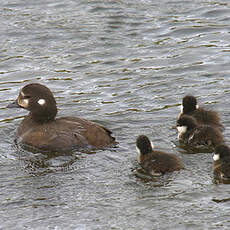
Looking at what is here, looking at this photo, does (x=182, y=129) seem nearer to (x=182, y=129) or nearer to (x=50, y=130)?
(x=182, y=129)

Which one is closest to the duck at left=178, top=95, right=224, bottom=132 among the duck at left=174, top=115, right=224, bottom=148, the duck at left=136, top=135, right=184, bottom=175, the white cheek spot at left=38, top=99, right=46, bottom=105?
the duck at left=174, top=115, right=224, bottom=148

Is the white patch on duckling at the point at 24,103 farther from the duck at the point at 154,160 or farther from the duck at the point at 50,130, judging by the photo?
the duck at the point at 154,160

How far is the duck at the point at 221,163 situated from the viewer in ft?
25.6

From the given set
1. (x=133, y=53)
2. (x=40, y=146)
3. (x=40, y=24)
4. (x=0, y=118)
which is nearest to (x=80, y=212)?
(x=40, y=146)

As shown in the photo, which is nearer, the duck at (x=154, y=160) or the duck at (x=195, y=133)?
the duck at (x=154, y=160)

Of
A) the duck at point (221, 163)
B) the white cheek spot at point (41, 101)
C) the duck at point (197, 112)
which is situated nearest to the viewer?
the duck at point (221, 163)

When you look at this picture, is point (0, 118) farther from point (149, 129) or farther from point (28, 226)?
point (28, 226)

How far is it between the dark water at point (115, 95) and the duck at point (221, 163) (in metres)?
0.13

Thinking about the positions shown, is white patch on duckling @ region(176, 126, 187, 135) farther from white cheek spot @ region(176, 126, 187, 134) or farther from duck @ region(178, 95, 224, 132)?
duck @ region(178, 95, 224, 132)

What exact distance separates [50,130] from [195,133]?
6.34ft

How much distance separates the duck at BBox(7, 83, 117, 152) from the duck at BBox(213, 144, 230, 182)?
1588 mm

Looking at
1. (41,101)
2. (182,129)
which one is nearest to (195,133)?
(182,129)

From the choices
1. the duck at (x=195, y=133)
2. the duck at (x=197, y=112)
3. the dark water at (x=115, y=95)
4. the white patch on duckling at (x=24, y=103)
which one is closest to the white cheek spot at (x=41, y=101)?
the white patch on duckling at (x=24, y=103)

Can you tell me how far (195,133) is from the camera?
9188mm
